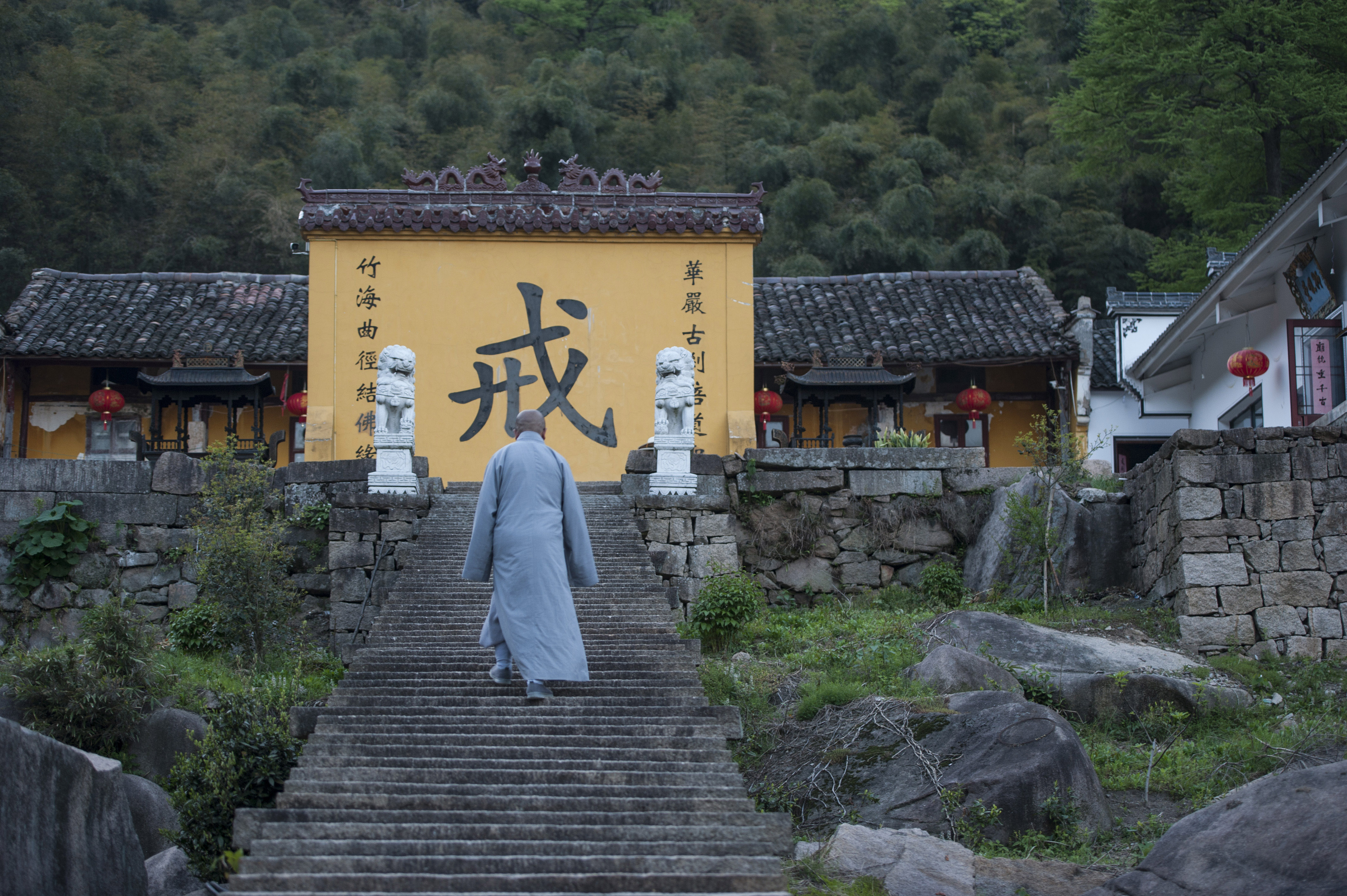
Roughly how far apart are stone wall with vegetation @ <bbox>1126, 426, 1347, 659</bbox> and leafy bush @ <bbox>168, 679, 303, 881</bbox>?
6978 mm

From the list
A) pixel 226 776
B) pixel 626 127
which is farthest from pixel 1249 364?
pixel 626 127

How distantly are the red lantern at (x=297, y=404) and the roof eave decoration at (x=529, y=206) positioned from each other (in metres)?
3.71

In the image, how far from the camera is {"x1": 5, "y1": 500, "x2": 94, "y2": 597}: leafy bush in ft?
35.9

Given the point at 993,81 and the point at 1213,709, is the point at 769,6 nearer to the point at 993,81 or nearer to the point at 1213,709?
the point at 993,81

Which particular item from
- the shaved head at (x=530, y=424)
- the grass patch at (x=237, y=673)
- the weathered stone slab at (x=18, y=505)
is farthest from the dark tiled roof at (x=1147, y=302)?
the weathered stone slab at (x=18, y=505)

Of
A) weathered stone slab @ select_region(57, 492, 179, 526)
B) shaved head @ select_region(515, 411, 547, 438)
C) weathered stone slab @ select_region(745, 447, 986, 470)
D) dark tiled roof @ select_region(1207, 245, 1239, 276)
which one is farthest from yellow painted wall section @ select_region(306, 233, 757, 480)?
dark tiled roof @ select_region(1207, 245, 1239, 276)

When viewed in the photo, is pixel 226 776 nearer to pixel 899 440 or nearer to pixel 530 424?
pixel 530 424

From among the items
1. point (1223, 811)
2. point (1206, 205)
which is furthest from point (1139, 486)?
point (1206, 205)

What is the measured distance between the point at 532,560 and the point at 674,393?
158 inches

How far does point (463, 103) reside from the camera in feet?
99.8

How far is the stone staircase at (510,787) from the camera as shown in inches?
217

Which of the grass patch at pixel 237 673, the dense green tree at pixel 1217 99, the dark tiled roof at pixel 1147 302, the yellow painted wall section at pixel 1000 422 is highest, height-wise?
the dense green tree at pixel 1217 99

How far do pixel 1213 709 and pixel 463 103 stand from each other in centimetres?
2521

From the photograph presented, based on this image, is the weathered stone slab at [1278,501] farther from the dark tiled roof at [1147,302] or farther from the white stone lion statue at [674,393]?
the dark tiled roof at [1147,302]
